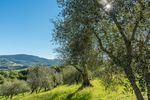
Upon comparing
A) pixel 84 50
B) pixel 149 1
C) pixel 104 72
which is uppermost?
pixel 149 1

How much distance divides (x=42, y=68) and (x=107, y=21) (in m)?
118

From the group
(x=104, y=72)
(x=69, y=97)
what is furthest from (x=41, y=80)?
(x=104, y=72)

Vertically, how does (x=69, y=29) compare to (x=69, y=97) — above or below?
above

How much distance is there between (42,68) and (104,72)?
378ft

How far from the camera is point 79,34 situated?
78.0 feet

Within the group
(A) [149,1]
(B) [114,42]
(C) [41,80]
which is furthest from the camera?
(C) [41,80]

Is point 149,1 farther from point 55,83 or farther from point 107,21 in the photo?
point 55,83

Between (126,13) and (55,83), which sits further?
(55,83)

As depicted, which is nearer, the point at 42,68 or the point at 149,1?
the point at 149,1

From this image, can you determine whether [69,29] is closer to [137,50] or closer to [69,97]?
[137,50]

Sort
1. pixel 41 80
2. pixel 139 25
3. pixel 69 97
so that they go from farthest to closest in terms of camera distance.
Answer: pixel 41 80
pixel 69 97
pixel 139 25

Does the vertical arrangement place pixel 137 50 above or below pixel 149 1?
below

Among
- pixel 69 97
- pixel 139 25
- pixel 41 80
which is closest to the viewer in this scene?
pixel 139 25

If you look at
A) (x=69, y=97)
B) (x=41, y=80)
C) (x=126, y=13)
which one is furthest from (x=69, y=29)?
(x=41, y=80)
